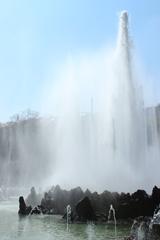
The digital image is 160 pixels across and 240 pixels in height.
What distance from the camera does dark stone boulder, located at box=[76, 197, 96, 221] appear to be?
96.6 ft

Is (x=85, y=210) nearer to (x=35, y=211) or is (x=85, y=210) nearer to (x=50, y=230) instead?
(x=50, y=230)

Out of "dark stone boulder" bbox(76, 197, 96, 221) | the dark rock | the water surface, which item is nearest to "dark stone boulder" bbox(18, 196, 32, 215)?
the dark rock

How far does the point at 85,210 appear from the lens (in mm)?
29609

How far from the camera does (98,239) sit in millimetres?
22609

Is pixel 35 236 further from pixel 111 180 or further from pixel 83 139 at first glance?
pixel 83 139

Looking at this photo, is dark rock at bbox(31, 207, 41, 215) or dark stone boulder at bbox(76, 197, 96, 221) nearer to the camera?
dark stone boulder at bbox(76, 197, 96, 221)

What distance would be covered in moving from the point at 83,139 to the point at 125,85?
1108 centimetres

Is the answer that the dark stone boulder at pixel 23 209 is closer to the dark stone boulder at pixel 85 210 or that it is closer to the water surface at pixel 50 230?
the water surface at pixel 50 230

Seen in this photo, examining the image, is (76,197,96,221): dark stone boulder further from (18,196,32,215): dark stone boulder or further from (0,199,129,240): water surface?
(18,196,32,215): dark stone boulder

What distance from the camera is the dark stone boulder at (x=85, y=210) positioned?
29438mm

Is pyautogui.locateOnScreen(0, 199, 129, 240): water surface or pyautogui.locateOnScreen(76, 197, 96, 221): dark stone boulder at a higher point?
pyautogui.locateOnScreen(76, 197, 96, 221): dark stone boulder

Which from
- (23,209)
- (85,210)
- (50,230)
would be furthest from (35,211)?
(50,230)

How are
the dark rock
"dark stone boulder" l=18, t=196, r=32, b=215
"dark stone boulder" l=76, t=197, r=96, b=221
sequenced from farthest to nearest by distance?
"dark stone boulder" l=18, t=196, r=32, b=215 < the dark rock < "dark stone boulder" l=76, t=197, r=96, b=221

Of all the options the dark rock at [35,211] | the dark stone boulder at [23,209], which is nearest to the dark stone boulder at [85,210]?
the dark rock at [35,211]
